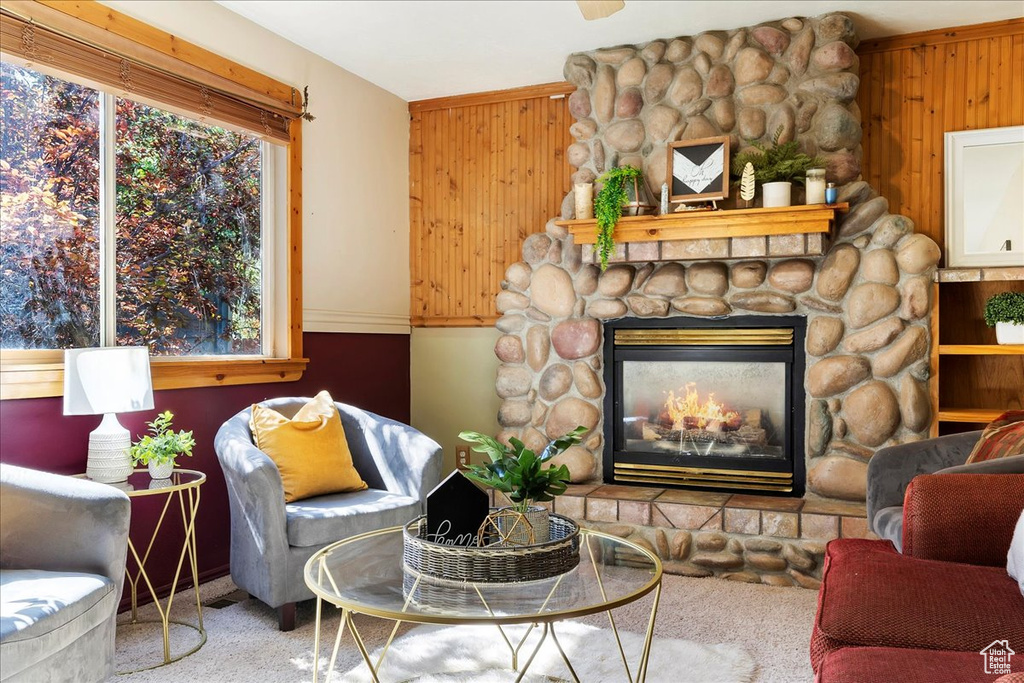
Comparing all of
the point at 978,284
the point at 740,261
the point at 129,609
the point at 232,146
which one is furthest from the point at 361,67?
the point at 978,284

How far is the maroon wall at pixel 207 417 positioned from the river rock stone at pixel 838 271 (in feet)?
8.31

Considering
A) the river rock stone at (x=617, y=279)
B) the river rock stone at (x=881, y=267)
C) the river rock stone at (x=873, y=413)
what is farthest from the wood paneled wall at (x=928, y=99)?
the river rock stone at (x=617, y=279)

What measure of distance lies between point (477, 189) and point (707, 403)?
1948mm

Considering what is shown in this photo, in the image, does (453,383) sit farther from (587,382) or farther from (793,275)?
(793,275)

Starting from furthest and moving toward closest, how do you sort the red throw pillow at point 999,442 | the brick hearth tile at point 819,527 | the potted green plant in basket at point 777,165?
the potted green plant in basket at point 777,165 → the brick hearth tile at point 819,527 → the red throw pillow at point 999,442

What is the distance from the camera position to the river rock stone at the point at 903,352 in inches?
141

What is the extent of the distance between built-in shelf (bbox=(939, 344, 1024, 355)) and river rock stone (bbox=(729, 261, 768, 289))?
878 millimetres

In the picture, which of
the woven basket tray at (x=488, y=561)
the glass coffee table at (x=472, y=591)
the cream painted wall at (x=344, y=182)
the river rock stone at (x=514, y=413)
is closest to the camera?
the glass coffee table at (x=472, y=591)

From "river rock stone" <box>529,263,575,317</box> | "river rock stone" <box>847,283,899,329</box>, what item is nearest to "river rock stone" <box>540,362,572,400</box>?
"river rock stone" <box>529,263,575,317</box>

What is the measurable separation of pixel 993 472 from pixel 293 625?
2385mm

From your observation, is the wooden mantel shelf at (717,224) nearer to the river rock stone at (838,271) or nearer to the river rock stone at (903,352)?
the river rock stone at (838,271)

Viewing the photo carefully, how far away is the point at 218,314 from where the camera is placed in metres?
3.67

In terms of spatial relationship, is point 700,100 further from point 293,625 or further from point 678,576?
point 293,625

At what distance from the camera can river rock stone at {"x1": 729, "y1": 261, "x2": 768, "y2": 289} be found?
3.89 meters
